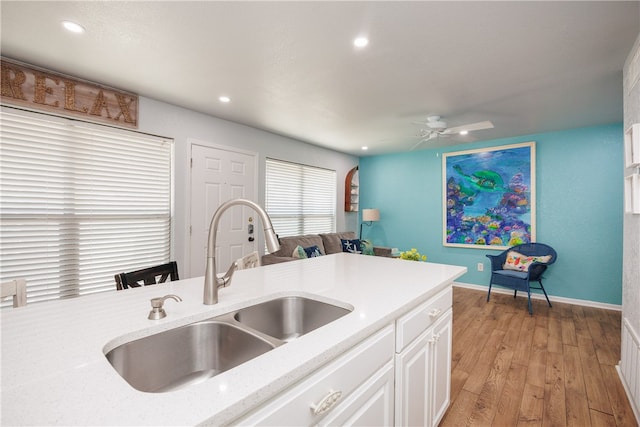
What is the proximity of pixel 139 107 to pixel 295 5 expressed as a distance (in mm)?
2241

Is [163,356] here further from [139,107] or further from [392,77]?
[139,107]

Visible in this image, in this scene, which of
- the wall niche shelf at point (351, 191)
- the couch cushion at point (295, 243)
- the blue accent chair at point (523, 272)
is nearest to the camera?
the blue accent chair at point (523, 272)

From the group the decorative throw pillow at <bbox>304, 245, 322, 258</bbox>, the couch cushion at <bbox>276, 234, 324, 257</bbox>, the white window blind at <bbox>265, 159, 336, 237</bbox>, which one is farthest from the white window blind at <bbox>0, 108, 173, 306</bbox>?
the decorative throw pillow at <bbox>304, 245, 322, 258</bbox>

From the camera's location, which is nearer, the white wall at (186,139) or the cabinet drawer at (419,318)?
the cabinet drawer at (419,318)

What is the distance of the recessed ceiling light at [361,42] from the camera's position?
201cm

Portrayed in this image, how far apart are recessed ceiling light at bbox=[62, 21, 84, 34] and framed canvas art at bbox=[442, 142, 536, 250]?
5010 millimetres

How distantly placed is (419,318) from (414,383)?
30cm

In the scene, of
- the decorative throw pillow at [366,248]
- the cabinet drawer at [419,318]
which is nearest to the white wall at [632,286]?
the cabinet drawer at [419,318]

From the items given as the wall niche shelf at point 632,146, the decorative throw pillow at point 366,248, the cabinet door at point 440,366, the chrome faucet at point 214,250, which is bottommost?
the cabinet door at point 440,366

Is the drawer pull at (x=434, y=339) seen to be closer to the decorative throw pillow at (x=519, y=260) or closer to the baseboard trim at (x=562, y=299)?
the decorative throw pillow at (x=519, y=260)

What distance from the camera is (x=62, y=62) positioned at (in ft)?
7.80

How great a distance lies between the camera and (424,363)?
1416mm

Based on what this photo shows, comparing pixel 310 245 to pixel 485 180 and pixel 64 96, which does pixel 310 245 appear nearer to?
pixel 485 180

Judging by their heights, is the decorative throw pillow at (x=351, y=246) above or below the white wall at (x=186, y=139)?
below
